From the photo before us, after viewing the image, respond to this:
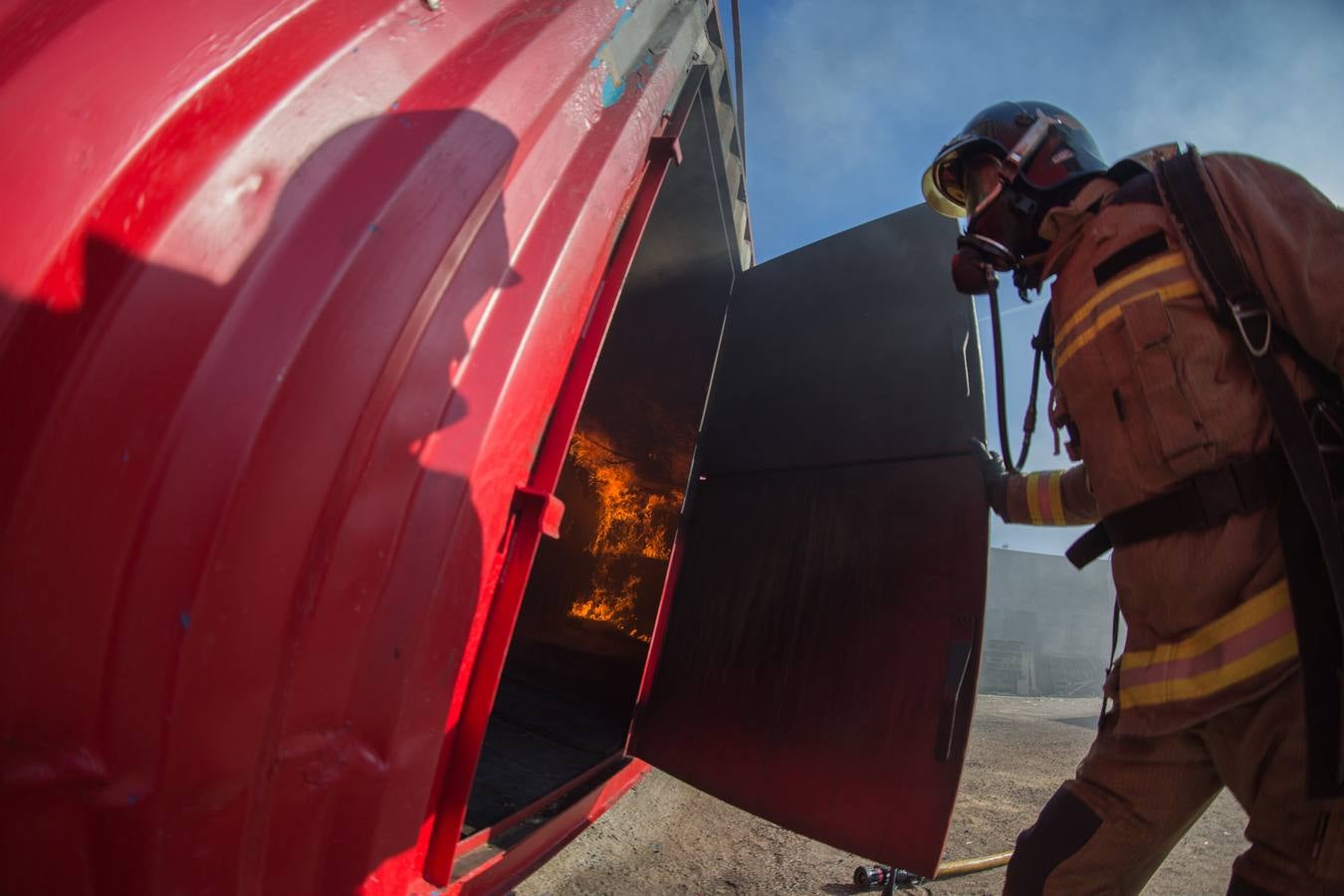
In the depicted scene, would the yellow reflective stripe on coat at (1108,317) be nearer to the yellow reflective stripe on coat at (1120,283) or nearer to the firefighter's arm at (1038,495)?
the yellow reflective stripe on coat at (1120,283)

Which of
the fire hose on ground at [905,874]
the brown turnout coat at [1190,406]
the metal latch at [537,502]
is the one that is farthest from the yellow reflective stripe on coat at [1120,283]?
the fire hose on ground at [905,874]

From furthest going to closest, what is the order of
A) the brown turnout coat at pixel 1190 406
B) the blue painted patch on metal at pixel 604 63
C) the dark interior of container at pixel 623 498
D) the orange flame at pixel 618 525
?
1. the orange flame at pixel 618 525
2. the dark interior of container at pixel 623 498
3. the blue painted patch on metal at pixel 604 63
4. the brown turnout coat at pixel 1190 406

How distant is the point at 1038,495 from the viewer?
174 centimetres

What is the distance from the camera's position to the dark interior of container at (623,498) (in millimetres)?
2512

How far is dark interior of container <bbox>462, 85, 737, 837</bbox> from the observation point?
251 cm

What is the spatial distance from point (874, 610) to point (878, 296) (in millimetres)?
1325

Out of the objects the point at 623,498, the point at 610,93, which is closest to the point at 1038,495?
the point at 610,93

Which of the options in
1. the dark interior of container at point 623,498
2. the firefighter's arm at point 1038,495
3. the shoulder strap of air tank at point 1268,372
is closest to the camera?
the shoulder strap of air tank at point 1268,372

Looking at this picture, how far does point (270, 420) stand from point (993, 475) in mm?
2005

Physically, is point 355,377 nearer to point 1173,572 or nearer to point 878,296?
point 1173,572

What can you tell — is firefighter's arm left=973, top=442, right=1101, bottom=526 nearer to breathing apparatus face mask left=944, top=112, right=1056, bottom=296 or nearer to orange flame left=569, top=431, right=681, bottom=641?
breathing apparatus face mask left=944, top=112, right=1056, bottom=296

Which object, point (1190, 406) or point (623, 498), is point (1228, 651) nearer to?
point (1190, 406)

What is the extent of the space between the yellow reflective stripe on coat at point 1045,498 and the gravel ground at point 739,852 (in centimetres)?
178

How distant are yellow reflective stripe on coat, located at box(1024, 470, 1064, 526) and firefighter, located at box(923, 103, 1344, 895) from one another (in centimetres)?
29
